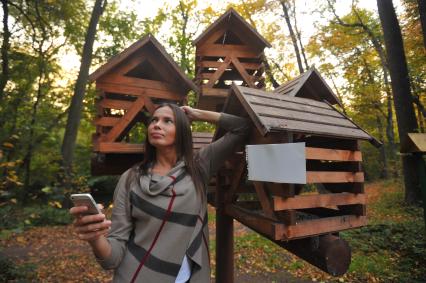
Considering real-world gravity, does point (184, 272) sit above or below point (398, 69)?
below

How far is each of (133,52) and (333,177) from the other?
253 cm

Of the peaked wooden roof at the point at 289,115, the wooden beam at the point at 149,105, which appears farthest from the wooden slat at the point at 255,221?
the wooden beam at the point at 149,105

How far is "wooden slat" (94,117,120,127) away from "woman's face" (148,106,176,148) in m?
1.11

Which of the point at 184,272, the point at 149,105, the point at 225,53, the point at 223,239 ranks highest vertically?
the point at 225,53

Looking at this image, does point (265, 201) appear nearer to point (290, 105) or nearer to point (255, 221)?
point (255, 221)

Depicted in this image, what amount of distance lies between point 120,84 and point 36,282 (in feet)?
17.0

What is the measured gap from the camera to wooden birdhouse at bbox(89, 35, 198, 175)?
3000 mm

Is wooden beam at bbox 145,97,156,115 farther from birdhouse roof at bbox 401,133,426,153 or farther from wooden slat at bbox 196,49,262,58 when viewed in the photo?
birdhouse roof at bbox 401,133,426,153

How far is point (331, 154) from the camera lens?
7.38ft

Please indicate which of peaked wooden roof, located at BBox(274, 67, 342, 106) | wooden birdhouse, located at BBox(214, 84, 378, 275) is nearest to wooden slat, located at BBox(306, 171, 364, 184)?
wooden birdhouse, located at BBox(214, 84, 378, 275)

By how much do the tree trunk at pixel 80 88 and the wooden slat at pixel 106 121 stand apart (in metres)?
8.32

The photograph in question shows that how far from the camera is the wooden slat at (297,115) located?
1968mm

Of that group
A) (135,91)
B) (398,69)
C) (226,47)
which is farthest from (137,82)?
(398,69)

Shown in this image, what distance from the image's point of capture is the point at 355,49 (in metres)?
14.8
